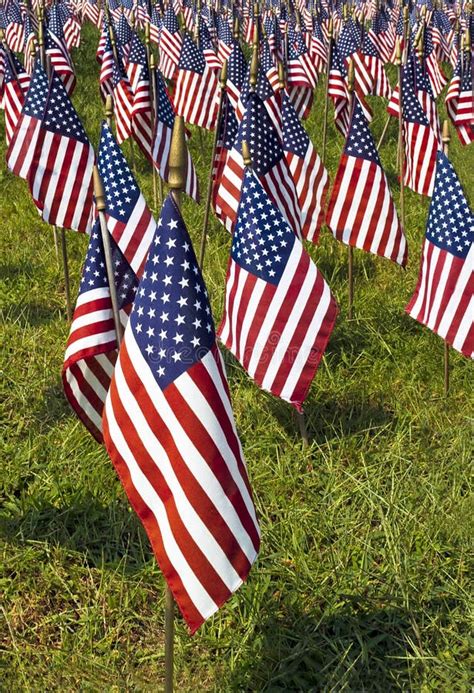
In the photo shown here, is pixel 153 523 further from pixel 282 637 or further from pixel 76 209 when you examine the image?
pixel 76 209

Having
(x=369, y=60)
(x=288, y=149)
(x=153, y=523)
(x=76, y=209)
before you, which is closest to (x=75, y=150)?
(x=76, y=209)

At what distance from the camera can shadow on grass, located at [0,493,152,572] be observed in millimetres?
4488

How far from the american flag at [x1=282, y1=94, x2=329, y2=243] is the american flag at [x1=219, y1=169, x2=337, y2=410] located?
8.13 feet

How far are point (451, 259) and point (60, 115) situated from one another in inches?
122

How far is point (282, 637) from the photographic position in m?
3.91

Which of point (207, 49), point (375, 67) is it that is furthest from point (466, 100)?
point (207, 49)

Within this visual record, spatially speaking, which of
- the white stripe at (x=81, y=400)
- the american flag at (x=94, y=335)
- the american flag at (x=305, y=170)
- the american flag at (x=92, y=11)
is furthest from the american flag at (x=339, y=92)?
the american flag at (x=92, y=11)

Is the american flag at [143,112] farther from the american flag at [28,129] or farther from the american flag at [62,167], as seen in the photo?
the american flag at [62,167]

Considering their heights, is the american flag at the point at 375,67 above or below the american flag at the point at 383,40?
above

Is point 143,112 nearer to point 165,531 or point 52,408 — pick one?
point 52,408

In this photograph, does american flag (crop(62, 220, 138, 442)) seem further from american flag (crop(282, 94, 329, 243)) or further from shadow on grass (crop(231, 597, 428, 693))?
american flag (crop(282, 94, 329, 243))

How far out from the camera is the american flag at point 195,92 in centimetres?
1035

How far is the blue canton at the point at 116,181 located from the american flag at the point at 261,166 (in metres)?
1.10

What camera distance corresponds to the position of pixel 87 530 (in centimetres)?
457
